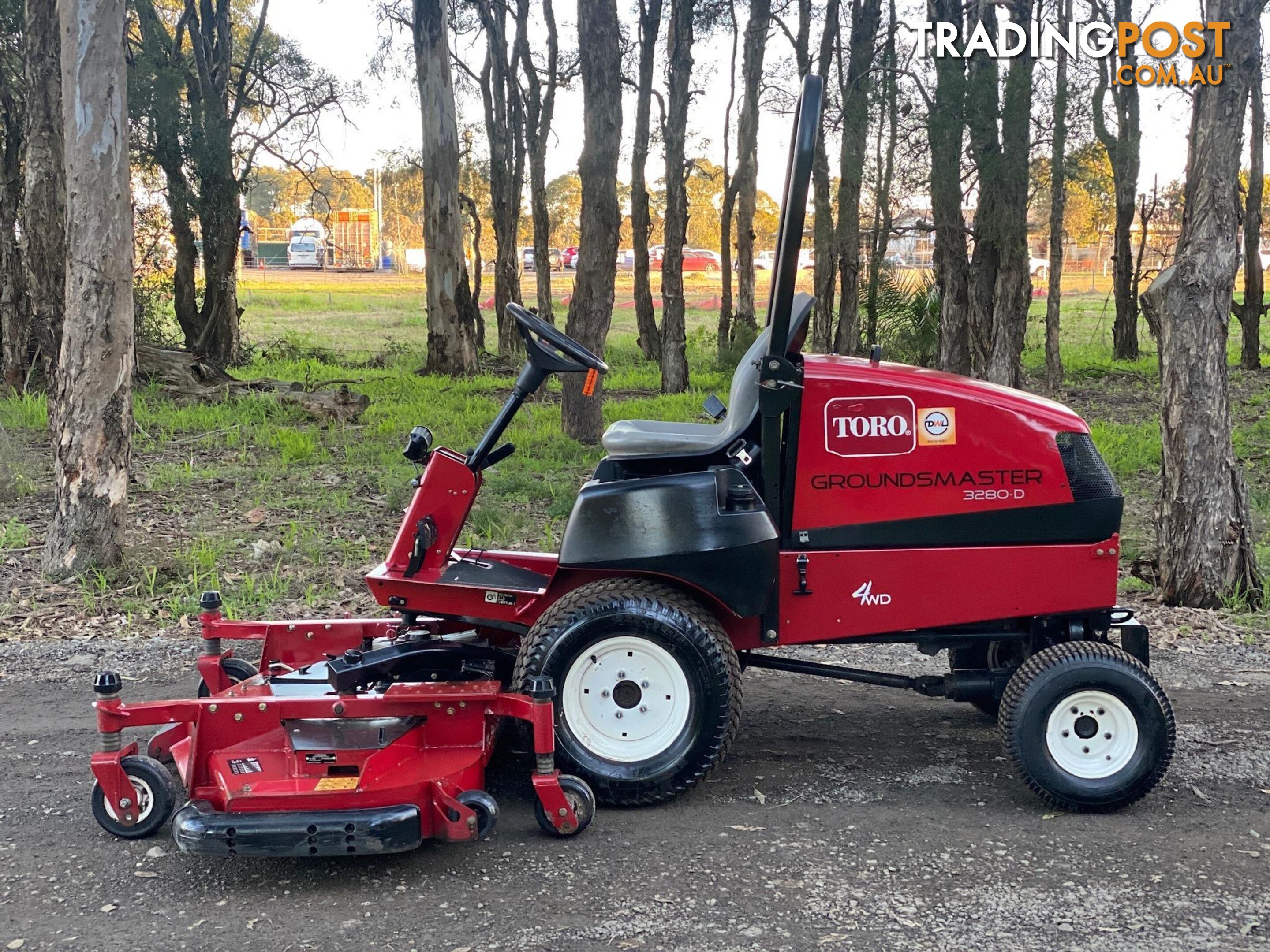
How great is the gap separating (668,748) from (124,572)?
14.8ft

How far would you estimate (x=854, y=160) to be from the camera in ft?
45.0

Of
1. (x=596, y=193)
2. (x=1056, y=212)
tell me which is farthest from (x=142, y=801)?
(x=1056, y=212)

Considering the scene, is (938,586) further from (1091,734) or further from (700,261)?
(700,261)

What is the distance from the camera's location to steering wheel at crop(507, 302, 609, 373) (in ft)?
15.2

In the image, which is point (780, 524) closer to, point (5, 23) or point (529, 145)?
point (5, 23)

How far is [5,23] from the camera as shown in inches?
601

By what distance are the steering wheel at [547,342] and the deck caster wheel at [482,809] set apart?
170cm

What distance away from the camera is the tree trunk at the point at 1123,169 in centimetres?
1795

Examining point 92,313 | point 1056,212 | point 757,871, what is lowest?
point 757,871

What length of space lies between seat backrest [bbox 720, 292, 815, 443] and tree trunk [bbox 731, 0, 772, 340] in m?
16.7

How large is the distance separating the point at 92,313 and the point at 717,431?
4.61 m

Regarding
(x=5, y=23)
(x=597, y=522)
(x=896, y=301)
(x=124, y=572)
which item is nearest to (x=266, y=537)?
(x=124, y=572)

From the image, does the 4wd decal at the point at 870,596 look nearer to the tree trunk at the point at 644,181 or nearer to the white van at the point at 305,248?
the tree trunk at the point at 644,181

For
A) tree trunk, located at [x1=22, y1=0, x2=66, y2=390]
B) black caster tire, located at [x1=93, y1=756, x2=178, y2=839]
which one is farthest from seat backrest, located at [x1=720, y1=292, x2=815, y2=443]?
tree trunk, located at [x1=22, y1=0, x2=66, y2=390]
